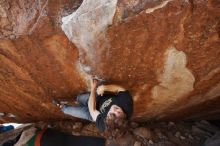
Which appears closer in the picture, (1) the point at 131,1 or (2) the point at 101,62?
(1) the point at 131,1

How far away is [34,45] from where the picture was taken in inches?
149

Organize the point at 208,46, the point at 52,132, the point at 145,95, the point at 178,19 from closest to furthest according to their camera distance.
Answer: the point at 178,19, the point at 208,46, the point at 145,95, the point at 52,132

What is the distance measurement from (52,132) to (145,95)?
1.56 m

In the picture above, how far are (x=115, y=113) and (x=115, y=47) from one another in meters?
0.70

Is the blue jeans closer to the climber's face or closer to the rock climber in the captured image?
the rock climber

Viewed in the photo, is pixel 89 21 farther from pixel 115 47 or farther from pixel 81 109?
pixel 81 109

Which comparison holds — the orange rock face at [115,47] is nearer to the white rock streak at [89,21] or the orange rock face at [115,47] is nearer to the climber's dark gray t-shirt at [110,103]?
the white rock streak at [89,21]

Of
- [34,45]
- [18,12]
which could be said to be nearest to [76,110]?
[34,45]

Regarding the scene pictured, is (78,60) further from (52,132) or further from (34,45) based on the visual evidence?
(52,132)

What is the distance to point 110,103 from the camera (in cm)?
354

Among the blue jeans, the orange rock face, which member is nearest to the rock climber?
the blue jeans

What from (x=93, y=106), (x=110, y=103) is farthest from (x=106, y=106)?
(x=93, y=106)

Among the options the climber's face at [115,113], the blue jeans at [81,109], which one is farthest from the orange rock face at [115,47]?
the climber's face at [115,113]

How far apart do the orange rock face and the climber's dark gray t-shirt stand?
10.9 inches
